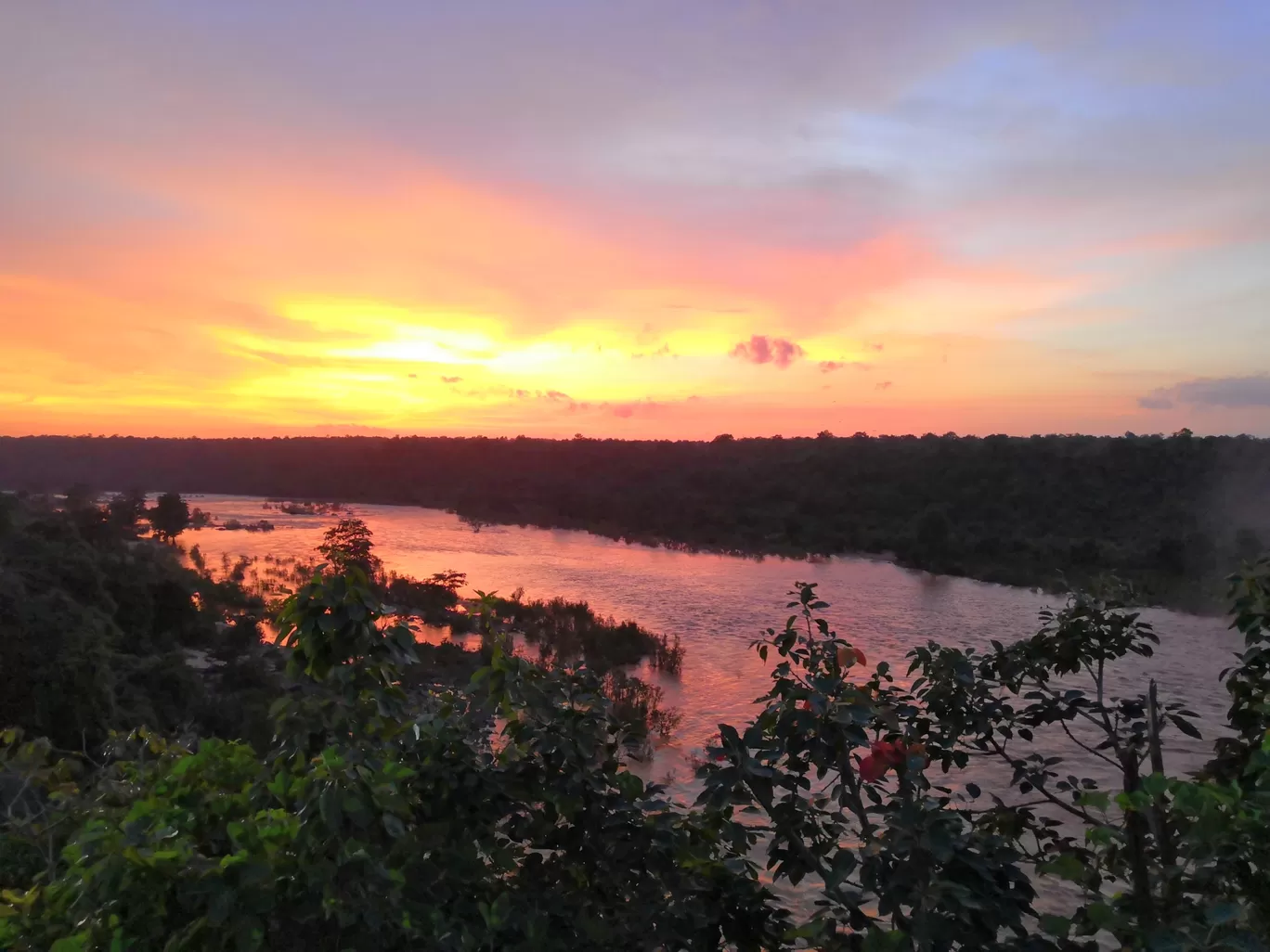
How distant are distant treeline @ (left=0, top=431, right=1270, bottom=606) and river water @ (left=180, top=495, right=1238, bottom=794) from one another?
2459 millimetres

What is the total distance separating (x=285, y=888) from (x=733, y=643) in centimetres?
1332

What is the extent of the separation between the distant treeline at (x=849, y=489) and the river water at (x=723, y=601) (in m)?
2.46

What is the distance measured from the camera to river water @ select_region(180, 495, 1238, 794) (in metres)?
11.3

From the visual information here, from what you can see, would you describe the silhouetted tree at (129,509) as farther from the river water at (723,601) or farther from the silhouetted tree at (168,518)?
the river water at (723,601)

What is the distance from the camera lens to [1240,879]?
5.15 ft

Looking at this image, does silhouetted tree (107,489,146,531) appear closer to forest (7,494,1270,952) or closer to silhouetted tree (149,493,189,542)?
silhouetted tree (149,493,189,542)

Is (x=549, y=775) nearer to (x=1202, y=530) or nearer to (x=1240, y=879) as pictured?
(x=1240, y=879)

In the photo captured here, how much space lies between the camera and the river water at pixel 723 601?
1130 centimetres

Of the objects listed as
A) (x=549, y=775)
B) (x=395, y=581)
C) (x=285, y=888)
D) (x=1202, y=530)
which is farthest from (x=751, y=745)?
(x=1202, y=530)

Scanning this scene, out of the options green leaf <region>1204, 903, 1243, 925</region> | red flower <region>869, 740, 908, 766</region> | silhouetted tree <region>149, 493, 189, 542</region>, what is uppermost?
green leaf <region>1204, 903, 1243, 925</region>

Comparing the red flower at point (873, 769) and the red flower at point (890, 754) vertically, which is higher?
the red flower at point (890, 754)

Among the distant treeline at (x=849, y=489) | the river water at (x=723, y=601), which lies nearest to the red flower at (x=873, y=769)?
the river water at (x=723, y=601)

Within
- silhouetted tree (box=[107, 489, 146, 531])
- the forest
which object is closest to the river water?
silhouetted tree (box=[107, 489, 146, 531])

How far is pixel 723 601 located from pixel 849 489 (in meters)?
24.0
